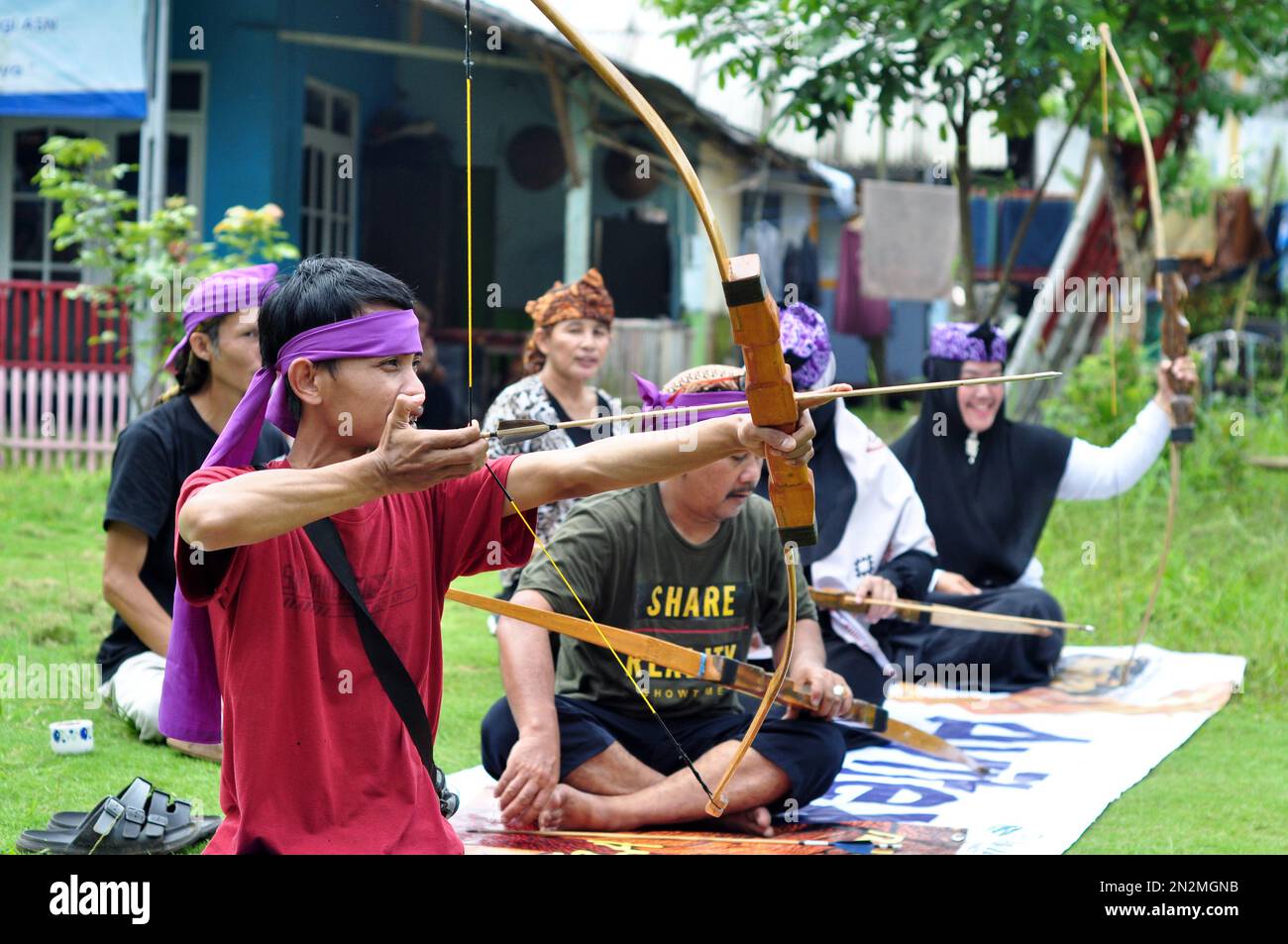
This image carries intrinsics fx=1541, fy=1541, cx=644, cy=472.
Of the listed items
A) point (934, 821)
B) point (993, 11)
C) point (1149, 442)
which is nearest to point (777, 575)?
point (934, 821)

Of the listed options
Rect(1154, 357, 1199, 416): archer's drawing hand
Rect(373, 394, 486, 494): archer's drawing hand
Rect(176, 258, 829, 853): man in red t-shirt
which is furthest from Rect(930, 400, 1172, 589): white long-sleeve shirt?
Rect(373, 394, 486, 494): archer's drawing hand

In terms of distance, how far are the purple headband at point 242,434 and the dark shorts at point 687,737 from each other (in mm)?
1263

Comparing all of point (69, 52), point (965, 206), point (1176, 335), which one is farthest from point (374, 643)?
point (69, 52)

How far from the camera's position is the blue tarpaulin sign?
10719 millimetres

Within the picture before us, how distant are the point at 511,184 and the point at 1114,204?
17.1 feet

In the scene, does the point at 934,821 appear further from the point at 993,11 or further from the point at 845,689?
the point at 993,11

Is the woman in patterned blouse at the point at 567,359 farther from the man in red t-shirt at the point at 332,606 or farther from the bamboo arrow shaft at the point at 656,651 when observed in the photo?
the man in red t-shirt at the point at 332,606

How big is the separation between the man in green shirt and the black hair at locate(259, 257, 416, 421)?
131 cm

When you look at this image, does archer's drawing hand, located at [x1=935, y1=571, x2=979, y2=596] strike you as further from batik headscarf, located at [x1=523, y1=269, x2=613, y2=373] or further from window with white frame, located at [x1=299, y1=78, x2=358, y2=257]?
window with white frame, located at [x1=299, y1=78, x2=358, y2=257]

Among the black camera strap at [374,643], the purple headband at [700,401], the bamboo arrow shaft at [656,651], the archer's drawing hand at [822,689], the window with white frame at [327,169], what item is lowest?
the archer's drawing hand at [822,689]

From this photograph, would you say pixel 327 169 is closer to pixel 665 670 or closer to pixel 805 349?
pixel 805 349

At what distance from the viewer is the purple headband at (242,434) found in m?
2.69

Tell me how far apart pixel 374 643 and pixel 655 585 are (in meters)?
1.47

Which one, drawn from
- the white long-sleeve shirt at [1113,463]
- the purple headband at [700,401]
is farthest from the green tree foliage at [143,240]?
the purple headband at [700,401]
